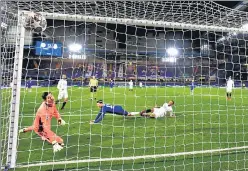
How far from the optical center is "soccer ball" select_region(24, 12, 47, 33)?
A: 4400mm

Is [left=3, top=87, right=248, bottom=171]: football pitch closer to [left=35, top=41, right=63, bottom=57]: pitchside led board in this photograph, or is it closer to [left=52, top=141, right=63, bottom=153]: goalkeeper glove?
[left=52, top=141, right=63, bottom=153]: goalkeeper glove

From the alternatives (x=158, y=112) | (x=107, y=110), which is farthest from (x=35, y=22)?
(x=158, y=112)

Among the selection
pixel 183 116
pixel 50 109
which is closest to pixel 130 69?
pixel 183 116

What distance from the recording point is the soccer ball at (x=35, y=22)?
4.40m

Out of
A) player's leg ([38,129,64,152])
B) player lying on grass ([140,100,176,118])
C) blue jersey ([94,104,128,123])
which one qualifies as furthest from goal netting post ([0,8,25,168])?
player lying on grass ([140,100,176,118])

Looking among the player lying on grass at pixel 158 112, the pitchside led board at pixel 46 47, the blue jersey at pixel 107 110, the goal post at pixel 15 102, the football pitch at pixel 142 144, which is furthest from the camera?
the player lying on grass at pixel 158 112

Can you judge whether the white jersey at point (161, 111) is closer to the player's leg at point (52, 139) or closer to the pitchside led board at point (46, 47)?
the pitchside led board at point (46, 47)

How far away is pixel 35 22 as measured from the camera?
14.6 feet

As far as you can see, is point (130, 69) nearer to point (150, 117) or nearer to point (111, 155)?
point (150, 117)

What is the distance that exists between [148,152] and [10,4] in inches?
149

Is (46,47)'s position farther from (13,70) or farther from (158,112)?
(158,112)

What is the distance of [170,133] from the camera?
24.1 ft

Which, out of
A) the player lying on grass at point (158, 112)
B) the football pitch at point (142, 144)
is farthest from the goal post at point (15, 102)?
the player lying on grass at point (158, 112)

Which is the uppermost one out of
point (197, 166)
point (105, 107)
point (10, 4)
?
point (10, 4)
